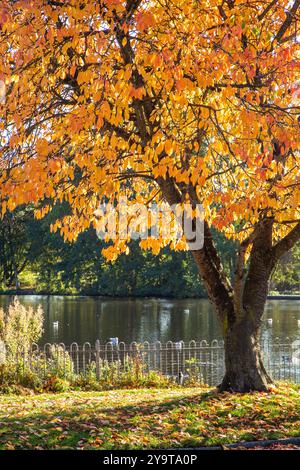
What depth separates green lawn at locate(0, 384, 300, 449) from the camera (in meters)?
7.19

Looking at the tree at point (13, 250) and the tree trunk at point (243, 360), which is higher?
the tree at point (13, 250)

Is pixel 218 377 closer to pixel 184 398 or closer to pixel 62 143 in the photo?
pixel 184 398

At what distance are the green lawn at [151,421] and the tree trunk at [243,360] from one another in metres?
0.32

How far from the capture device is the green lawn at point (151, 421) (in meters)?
7.19

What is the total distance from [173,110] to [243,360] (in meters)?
4.23

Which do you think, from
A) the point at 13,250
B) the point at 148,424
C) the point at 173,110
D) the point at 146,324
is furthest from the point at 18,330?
the point at 13,250

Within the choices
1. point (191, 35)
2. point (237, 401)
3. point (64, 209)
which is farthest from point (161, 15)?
point (64, 209)

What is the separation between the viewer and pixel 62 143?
9.70 metres

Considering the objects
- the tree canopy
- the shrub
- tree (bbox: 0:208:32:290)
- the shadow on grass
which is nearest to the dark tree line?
tree (bbox: 0:208:32:290)

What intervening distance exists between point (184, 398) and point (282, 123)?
15.0ft

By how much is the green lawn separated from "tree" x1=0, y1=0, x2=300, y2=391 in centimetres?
113

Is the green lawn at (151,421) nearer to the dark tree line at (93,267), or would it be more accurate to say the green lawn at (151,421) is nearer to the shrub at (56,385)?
the shrub at (56,385)

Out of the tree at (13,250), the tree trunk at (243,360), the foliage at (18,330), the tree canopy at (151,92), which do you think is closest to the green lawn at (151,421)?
the tree trunk at (243,360)

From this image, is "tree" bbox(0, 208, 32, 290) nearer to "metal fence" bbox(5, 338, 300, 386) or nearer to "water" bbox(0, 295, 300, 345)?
"water" bbox(0, 295, 300, 345)
